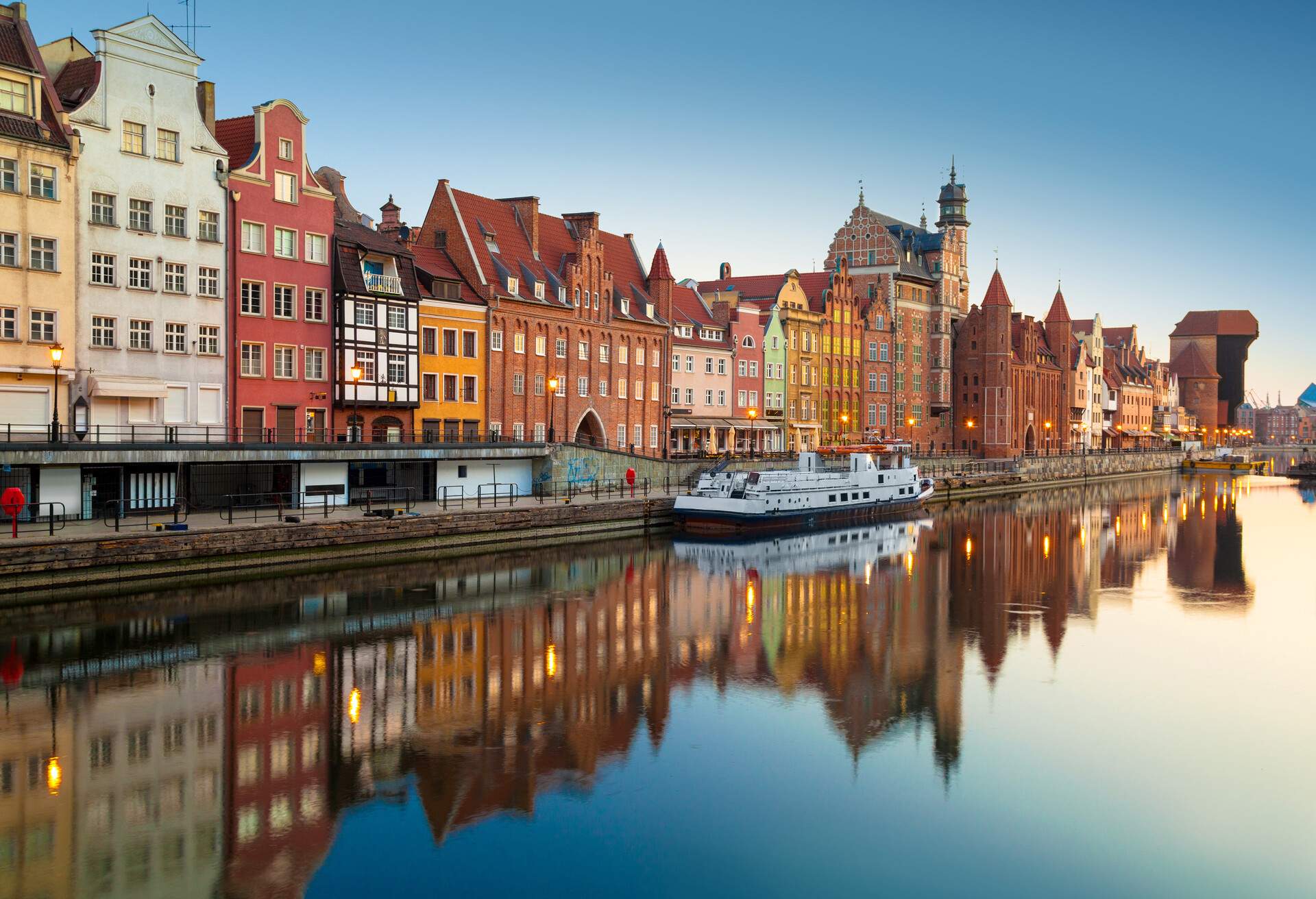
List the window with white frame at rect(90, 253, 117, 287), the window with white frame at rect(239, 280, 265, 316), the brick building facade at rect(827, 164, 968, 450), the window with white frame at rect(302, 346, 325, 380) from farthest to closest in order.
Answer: the brick building facade at rect(827, 164, 968, 450) < the window with white frame at rect(302, 346, 325, 380) < the window with white frame at rect(239, 280, 265, 316) < the window with white frame at rect(90, 253, 117, 287)

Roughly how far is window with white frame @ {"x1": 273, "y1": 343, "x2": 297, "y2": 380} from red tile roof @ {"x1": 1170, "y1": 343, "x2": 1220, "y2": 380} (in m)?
183

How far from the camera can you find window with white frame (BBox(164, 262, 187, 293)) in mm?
41188

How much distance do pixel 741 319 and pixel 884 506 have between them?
68.1 feet

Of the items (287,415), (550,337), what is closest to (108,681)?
(287,415)

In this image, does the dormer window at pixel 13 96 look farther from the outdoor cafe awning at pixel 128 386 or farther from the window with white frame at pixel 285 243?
the window with white frame at pixel 285 243

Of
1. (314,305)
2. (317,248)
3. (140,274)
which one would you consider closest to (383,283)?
(317,248)

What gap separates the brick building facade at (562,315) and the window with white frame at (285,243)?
10999mm

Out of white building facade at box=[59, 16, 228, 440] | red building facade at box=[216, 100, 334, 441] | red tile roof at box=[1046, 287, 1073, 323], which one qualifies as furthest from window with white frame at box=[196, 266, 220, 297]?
red tile roof at box=[1046, 287, 1073, 323]

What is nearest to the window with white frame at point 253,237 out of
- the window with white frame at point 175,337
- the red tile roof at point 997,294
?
the window with white frame at point 175,337

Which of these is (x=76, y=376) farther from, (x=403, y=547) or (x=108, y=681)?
(x=108, y=681)

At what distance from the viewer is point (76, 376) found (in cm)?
3841

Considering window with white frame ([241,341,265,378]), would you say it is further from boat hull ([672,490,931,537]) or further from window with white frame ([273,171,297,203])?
boat hull ([672,490,931,537])

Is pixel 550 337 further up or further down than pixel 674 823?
further up

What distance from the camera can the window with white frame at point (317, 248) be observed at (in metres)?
46.3
